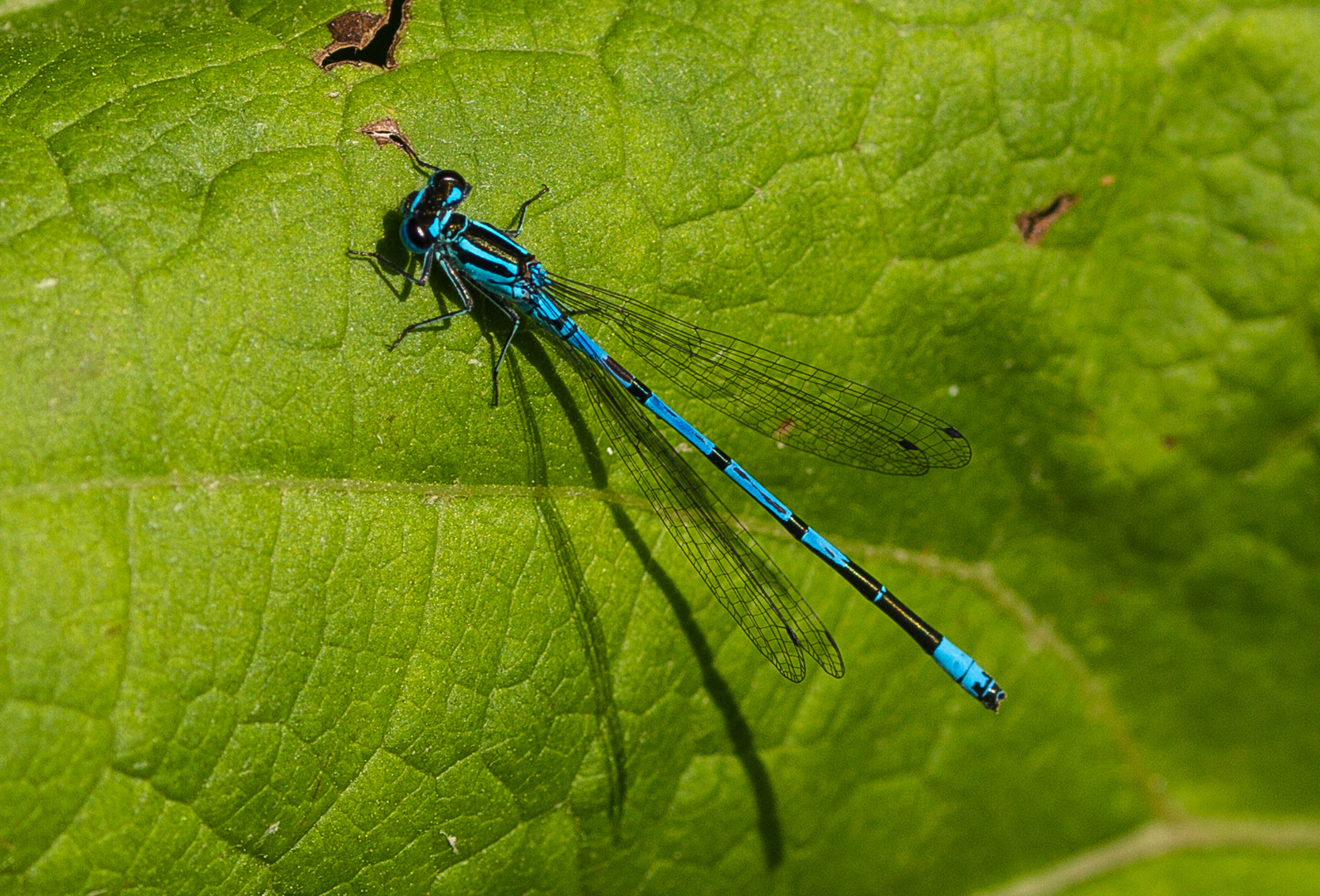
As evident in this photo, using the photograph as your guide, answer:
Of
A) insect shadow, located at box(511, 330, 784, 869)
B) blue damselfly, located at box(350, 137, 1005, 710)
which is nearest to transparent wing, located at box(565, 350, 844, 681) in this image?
blue damselfly, located at box(350, 137, 1005, 710)

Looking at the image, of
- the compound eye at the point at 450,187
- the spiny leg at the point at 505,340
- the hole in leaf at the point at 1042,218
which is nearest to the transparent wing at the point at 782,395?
the spiny leg at the point at 505,340

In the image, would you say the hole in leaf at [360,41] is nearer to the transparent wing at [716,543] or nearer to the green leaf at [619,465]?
the green leaf at [619,465]

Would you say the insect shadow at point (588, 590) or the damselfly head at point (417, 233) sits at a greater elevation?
the damselfly head at point (417, 233)

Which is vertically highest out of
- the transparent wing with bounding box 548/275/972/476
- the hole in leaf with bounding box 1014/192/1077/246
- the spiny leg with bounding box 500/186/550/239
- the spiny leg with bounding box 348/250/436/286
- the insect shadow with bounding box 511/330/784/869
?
the hole in leaf with bounding box 1014/192/1077/246

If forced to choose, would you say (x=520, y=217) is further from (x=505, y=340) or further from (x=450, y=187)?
(x=505, y=340)

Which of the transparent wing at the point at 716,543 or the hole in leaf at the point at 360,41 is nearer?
the hole in leaf at the point at 360,41

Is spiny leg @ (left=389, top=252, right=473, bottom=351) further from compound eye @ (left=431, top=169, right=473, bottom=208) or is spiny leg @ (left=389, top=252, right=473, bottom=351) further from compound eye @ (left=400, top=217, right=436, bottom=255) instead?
compound eye @ (left=431, top=169, right=473, bottom=208)
